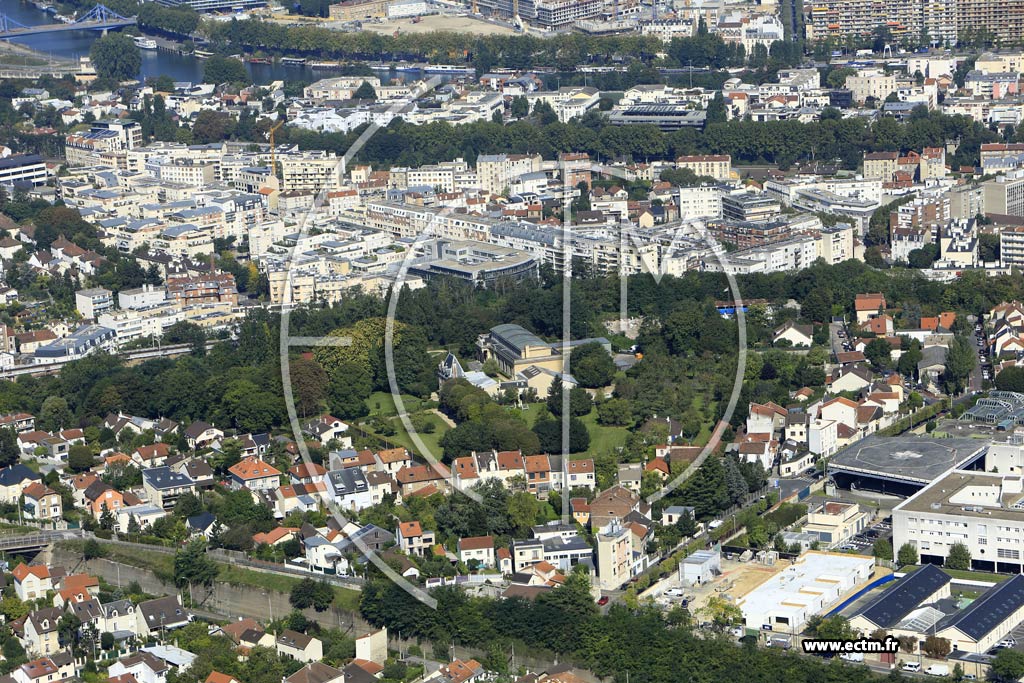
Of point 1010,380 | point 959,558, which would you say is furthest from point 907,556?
point 1010,380

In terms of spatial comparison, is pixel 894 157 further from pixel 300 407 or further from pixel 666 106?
pixel 300 407

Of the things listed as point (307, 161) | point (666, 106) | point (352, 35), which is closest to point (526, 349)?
point (307, 161)

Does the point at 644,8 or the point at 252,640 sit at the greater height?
the point at 644,8

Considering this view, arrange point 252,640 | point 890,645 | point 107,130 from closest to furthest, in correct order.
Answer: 1. point 890,645
2. point 252,640
3. point 107,130

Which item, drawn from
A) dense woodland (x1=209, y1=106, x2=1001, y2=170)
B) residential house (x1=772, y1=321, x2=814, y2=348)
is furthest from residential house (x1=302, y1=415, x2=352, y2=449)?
dense woodland (x1=209, y1=106, x2=1001, y2=170)

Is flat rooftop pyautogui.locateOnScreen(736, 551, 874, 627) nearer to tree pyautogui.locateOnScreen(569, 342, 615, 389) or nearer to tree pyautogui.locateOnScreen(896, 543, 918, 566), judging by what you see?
tree pyautogui.locateOnScreen(896, 543, 918, 566)

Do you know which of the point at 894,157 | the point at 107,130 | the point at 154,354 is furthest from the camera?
the point at 107,130

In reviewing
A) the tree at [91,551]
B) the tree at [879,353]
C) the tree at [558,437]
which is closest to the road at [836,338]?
the tree at [879,353]
